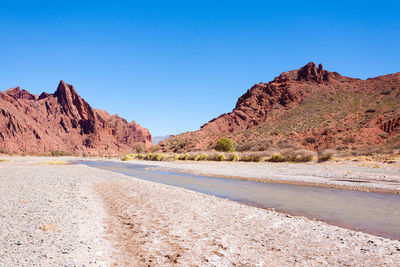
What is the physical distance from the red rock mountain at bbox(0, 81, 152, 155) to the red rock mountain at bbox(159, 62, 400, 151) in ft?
259

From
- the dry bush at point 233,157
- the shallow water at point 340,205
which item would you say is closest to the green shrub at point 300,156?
the dry bush at point 233,157

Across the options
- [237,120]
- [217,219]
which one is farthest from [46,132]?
[217,219]

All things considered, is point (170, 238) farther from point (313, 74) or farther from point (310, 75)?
point (313, 74)

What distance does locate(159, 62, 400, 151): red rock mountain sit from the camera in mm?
51312

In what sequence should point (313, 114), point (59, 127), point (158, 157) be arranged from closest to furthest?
point (158, 157) < point (313, 114) < point (59, 127)

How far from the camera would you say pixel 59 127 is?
156 metres

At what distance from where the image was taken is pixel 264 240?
21.4ft

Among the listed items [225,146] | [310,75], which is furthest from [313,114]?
[310,75]

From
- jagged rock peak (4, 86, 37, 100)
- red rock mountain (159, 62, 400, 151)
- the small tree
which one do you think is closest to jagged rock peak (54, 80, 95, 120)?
jagged rock peak (4, 86, 37, 100)

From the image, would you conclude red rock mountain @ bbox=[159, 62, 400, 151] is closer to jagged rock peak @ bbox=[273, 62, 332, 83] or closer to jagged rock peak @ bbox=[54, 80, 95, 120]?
jagged rock peak @ bbox=[273, 62, 332, 83]

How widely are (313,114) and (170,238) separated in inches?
2615

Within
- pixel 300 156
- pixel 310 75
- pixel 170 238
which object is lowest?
pixel 170 238

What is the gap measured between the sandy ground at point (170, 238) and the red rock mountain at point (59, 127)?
128 m

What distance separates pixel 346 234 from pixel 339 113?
62.4m
